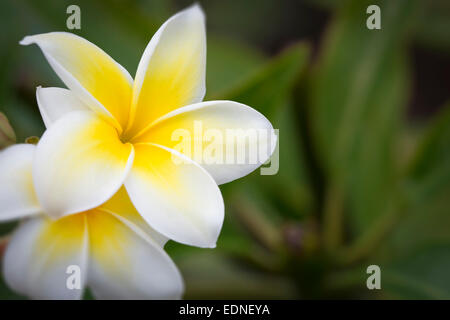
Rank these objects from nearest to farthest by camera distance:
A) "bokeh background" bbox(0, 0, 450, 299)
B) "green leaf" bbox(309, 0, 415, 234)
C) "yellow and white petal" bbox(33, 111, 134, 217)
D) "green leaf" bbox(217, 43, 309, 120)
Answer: "yellow and white petal" bbox(33, 111, 134, 217) < "green leaf" bbox(217, 43, 309, 120) < "bokeh background" bbox(0, 0, 450, 299) < "green leaf" bbox(309, 0, 415, 234)

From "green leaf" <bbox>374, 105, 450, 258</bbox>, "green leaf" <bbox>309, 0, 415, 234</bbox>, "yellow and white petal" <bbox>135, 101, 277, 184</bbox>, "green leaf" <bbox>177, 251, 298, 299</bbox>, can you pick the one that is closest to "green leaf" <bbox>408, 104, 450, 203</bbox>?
"green leaf" <bbox>374, 105, 450, 258</bbox>


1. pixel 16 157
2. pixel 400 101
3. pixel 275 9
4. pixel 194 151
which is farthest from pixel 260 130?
pixel 275 9

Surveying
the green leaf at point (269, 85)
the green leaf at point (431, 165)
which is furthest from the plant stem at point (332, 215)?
the green leaf at point (269, 85)

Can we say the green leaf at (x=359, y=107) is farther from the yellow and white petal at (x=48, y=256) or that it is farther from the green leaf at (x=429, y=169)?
the yellow and white petal at (x=48, y=256)

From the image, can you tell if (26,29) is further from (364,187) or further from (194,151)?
(364,187)

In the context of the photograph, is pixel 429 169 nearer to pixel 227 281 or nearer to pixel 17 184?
pixel 227 281

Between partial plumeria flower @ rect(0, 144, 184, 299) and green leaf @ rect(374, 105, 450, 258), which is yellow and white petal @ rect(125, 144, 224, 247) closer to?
partial plumeria flower @ rect(0, 144, 184, 299)

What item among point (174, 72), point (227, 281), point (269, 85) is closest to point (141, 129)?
point (174, 72)
